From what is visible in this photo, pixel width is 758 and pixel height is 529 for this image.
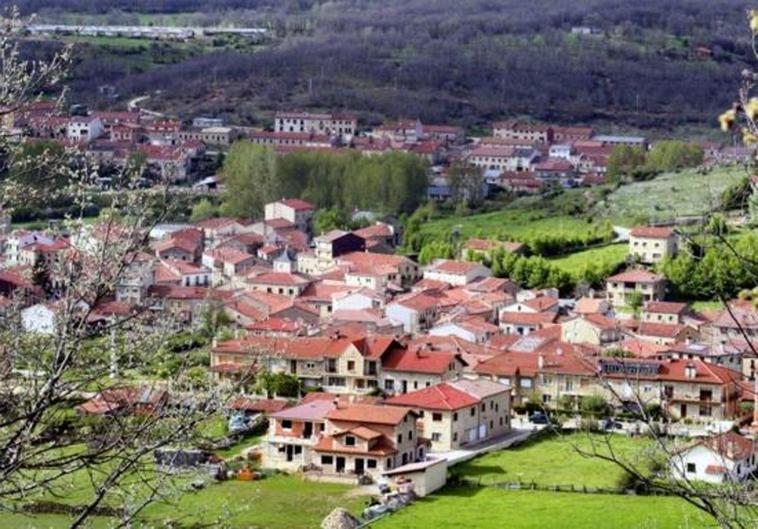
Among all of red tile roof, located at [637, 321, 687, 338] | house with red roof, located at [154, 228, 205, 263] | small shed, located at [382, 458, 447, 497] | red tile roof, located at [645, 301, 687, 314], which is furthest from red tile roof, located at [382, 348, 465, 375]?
house with red roof, located at [154, 228, 205, 263]

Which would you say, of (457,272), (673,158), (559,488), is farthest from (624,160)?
(559,488)

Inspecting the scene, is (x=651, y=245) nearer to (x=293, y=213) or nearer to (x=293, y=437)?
(x=293, y=213)

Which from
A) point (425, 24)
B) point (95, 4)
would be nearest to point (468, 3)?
point (425, 24)

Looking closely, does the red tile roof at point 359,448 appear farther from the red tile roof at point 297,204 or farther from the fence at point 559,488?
the red tile roof at point 297,204

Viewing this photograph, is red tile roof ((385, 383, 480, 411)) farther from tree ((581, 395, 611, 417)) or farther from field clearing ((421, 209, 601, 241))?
field clearing ((421, 209, 601, 241))

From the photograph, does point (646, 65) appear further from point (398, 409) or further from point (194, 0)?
point (398, 409)

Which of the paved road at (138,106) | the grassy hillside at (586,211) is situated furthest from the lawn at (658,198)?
the paved road at (138,106)
